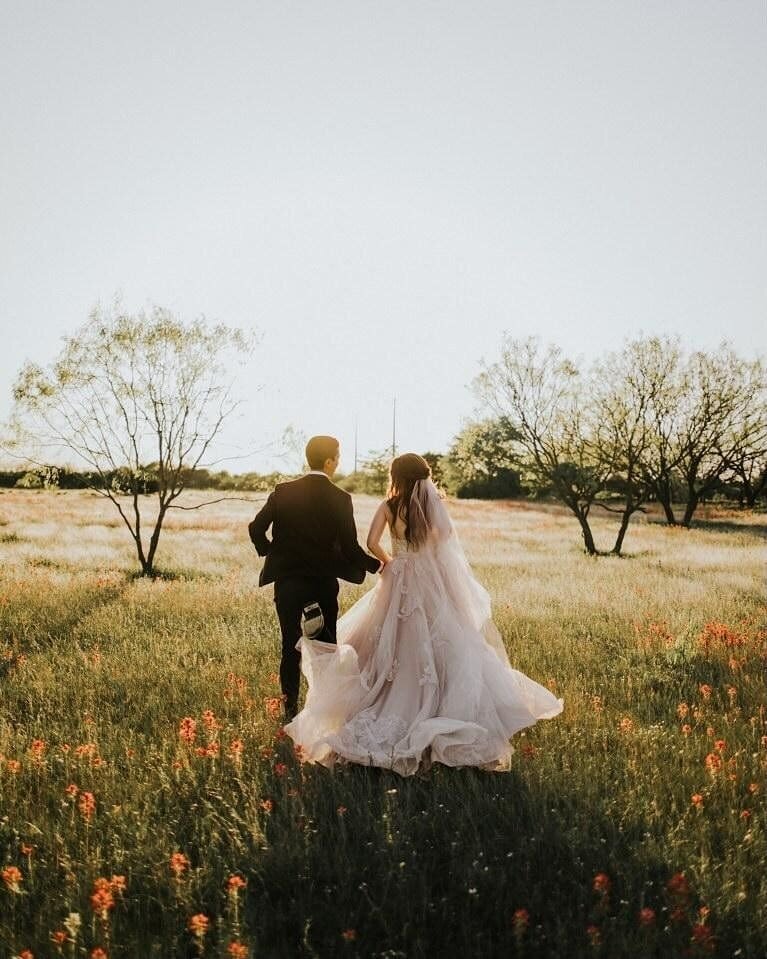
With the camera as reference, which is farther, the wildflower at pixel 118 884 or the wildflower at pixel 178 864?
the wildflower at pixel 178 864

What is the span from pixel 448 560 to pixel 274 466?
10726 mm

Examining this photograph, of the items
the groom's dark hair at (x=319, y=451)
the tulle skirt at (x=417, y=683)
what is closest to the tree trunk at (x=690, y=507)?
the tulle skirt at (x=417, y=683)

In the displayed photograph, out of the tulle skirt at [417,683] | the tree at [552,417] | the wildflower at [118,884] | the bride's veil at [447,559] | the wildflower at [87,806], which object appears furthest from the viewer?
the tree at [552,417]

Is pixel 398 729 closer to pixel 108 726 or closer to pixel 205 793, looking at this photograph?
pixel 205 793

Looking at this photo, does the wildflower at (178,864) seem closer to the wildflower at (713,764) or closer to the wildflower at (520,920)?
the wildflower at (520,920)

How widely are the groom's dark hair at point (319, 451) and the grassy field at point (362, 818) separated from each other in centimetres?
228

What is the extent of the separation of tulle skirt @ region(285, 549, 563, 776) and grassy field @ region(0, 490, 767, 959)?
211mm

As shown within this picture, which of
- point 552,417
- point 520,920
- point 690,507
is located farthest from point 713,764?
point 690,507

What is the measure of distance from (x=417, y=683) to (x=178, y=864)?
2.53 m

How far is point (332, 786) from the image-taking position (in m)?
4.78

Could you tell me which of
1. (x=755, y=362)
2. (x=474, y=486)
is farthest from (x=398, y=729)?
(x=474, y=486)

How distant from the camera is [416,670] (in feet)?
19.0

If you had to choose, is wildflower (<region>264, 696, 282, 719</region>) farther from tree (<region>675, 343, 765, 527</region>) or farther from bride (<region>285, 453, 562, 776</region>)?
tree (<region>675, 343, 765, 527</region>)

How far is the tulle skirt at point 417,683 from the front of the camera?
5.18 meters
